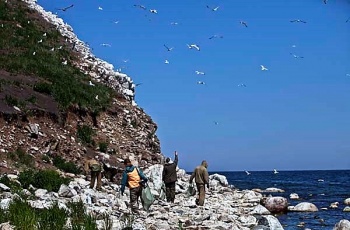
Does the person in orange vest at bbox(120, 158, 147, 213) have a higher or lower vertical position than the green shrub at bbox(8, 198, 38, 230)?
higher

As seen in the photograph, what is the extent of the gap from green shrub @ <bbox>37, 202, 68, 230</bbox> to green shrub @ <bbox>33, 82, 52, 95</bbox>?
18.0 meters

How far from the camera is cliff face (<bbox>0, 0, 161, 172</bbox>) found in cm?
2420

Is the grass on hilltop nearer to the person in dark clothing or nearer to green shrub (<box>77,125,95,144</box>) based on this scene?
green shrub (<box>77,125,95,144</box>)

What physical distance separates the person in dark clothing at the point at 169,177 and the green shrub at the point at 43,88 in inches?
420

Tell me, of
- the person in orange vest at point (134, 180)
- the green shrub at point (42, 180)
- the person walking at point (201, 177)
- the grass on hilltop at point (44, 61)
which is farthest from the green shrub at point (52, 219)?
the grass on hilltop at point (44, 61)

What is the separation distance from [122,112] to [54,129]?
7629 millimetres

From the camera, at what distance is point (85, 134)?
27766mm

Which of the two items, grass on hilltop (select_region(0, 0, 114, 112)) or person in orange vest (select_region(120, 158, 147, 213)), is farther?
grass on hilltop (select_region(0, 0, 114, 112))

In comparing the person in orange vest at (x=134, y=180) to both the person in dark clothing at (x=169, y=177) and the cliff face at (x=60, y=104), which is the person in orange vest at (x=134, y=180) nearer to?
the person in dark clothing at (x=169, y=177)

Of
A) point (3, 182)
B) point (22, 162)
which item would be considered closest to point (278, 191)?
point (22, 162)

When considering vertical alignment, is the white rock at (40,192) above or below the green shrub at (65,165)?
below

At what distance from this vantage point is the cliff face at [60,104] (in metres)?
24.2

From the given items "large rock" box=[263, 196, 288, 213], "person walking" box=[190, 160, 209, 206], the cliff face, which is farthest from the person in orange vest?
"large rock" box=[263, 196, 288, 213]

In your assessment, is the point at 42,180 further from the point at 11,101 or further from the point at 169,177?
the point at 11,101
